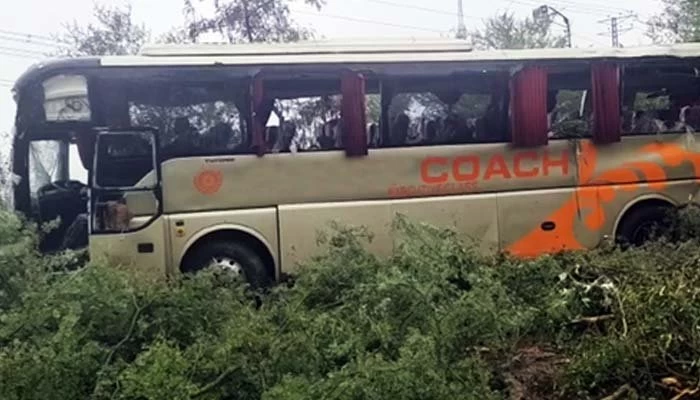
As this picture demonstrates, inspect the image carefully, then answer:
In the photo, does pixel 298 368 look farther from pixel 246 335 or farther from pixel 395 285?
pixel 395 285

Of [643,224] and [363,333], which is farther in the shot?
[643,224]

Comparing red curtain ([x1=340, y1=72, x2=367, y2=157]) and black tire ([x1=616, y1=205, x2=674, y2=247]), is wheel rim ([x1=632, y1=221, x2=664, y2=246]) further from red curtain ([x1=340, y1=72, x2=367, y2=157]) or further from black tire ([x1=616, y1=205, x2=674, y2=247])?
red curtain ([x1=340, y1=72, x2=367, y2=157])

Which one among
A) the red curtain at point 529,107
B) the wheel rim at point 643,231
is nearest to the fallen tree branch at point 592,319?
the red curtain at point 529,107

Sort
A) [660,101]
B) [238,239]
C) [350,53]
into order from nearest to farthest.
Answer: [238,239], [350,53], [660,101]

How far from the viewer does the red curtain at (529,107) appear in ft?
30.3

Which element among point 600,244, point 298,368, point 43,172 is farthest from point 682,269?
point 43,172

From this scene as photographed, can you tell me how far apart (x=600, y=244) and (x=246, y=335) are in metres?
5.48

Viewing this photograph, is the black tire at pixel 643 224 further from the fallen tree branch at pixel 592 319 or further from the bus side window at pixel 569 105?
the fallen tree branch at pixel 592 319

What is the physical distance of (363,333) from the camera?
4.82 m

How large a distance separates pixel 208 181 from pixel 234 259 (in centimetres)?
82

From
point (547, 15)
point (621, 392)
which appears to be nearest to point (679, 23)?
point (547, 15)

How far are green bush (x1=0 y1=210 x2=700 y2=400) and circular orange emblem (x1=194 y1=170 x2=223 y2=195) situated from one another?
238 cm

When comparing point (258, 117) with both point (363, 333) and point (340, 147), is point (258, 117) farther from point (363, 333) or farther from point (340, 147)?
point (363, 333)

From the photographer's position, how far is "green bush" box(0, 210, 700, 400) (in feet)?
14.1
